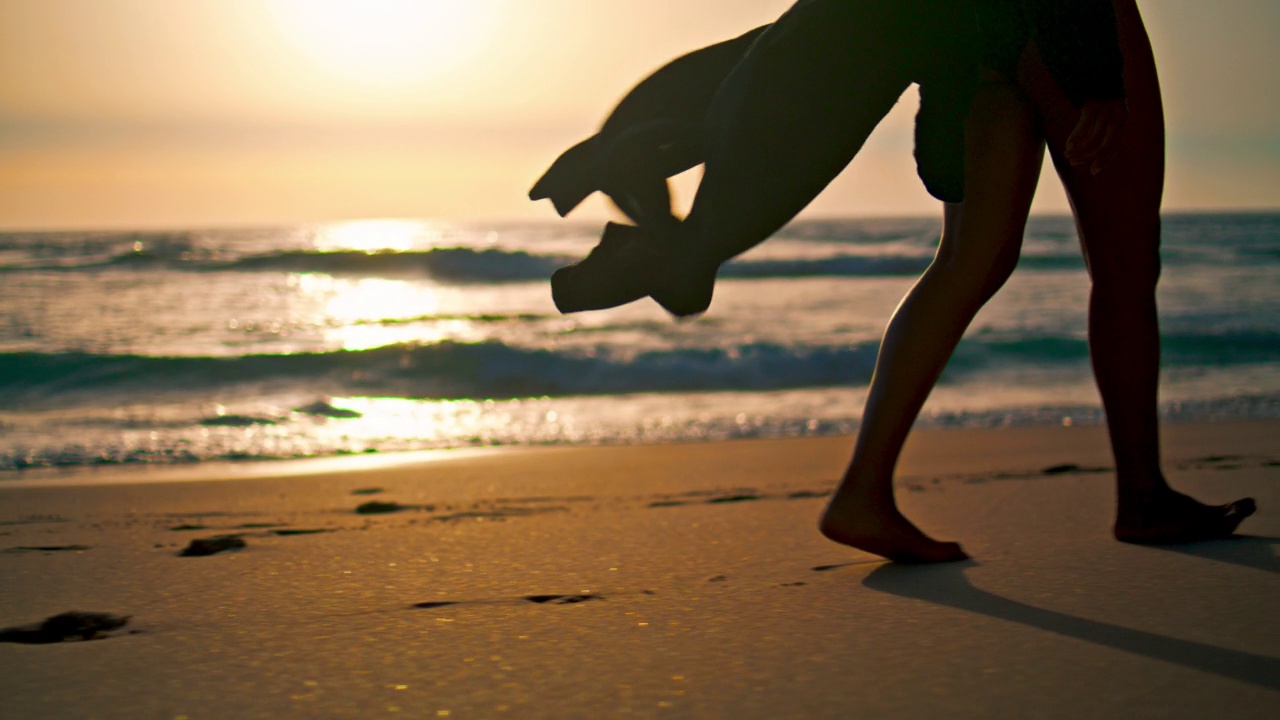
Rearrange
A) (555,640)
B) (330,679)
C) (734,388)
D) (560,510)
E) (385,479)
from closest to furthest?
(330,679) < (555,640) < (560,510) < (385,479) < (734,388)

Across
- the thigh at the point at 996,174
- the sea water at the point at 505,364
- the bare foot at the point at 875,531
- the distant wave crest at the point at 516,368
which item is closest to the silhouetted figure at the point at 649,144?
the thigh at the point at 996,174

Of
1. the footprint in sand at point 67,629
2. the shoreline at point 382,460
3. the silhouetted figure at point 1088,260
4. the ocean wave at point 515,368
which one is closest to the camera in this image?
the footprint in sand at point 67,629

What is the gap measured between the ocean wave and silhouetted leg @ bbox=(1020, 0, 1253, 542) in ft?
17.4

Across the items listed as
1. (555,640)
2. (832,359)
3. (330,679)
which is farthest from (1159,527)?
(832,359)

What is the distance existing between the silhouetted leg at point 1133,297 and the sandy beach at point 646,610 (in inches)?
3.1

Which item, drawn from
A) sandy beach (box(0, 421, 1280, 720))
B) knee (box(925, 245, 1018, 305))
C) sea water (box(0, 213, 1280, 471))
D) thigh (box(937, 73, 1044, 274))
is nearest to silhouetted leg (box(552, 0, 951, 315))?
thigh (box(937, 73, 1044, 274))

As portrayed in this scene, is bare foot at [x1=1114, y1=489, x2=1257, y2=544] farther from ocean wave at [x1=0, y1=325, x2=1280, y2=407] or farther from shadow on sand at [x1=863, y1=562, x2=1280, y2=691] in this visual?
ocean wave at [x1=0, y1=325, x2=1280, y2=407]

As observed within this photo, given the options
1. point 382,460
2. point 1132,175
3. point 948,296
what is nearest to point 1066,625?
point 948,296

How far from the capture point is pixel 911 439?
457cm

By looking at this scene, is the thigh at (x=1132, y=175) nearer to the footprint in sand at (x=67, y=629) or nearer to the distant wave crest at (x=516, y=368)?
the footprint in sand at (x=67, y=629)

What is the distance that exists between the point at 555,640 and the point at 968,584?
2.20 feet

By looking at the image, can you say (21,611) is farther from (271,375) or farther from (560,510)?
(271,375)

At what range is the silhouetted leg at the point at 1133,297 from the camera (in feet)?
5.93

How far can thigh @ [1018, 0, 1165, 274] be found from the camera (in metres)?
1.80
